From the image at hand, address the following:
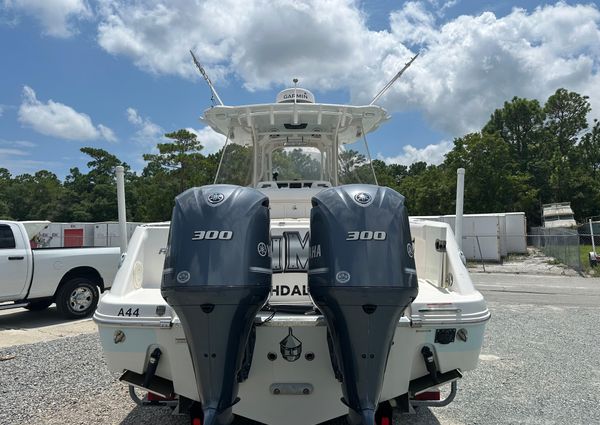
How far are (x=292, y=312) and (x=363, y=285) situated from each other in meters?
0.90

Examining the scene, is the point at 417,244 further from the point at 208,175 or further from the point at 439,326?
the point at 208,175

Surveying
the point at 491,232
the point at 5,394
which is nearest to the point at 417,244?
the point at 5,394

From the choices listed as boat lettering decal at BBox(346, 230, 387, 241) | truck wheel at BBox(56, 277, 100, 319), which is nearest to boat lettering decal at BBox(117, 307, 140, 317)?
boat lettering decal at BBox(346, 230, 387, 241)

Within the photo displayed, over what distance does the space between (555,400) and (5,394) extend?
5272 mm

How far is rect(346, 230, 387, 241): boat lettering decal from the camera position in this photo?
9.45 ft

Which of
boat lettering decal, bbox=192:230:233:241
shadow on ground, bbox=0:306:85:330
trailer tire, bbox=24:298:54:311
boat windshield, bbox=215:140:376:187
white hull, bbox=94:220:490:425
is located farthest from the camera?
trailer tire, bbox=24:298:54:311

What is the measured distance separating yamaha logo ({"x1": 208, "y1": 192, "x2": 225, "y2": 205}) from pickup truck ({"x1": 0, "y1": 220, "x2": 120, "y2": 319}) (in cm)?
667

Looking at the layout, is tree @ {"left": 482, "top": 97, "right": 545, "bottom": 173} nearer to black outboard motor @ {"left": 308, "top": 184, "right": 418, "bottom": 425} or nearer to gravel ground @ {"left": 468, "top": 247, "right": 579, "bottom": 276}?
gravel ground @ {"left": 468, "top": 247, "right": 579, "bottom": 276}

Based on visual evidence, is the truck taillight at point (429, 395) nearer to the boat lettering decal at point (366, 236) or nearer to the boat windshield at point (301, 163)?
the boat lettering decal at point (366, 236)

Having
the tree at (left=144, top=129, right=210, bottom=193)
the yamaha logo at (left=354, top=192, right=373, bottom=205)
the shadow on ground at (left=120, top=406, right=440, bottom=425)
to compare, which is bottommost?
the shadow on ground at (left=120, top=406, right=440, bottom=425)

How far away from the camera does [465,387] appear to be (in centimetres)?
510

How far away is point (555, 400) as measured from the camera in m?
4.68

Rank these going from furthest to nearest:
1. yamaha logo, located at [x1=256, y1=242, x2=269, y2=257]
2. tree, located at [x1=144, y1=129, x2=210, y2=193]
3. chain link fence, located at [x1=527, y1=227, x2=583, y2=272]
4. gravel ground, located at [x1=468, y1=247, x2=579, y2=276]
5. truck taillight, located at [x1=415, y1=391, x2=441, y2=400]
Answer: tree, located at [x1=144, y1=129, x2=210, y2=193] → gravel ground, located at [x1=468, y1=247, x2=579, y2=276] → chain link fence, located at [x1=527, y1=227, x2=583, y2=272] → truck taillight, located at [x1=415, y1=391, x2=441, y2=400] → yamaha logo, located at [x1=256, y1=242, x2=269, y2=257]

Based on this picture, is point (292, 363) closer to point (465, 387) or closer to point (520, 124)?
point (465, 387)
